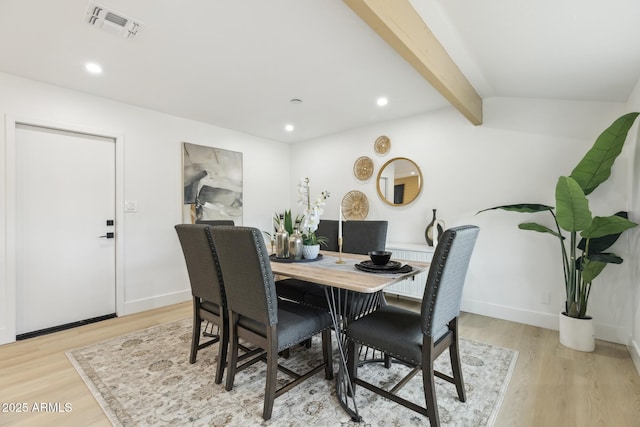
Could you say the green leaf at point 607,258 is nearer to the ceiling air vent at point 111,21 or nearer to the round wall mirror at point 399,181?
the round wall mirror at point 399,181

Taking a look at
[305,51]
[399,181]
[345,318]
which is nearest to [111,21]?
[305,51]

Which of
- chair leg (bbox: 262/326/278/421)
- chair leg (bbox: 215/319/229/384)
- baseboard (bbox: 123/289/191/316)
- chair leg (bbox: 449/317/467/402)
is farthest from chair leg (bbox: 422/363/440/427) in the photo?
baseboard (bbox: 123/289/191/316)

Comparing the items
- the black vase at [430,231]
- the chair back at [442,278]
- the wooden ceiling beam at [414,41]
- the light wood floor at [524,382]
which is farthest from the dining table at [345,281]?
the black vase at [430,231]

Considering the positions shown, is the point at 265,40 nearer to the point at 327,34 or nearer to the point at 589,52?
the point at 327,34

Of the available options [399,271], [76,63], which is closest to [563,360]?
[399,271]

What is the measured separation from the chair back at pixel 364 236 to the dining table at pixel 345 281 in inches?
14.4

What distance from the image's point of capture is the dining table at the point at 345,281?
164 cm

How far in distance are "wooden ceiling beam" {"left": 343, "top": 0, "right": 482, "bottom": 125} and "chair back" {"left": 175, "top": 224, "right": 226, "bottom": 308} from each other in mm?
1506

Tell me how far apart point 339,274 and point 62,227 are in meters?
2.95

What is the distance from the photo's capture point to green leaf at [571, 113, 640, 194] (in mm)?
2160

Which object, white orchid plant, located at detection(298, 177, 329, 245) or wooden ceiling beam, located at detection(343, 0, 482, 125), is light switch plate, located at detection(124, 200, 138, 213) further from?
wooden ceiling beam, located at detection(343, 0, 482, 125)

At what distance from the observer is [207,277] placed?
2.05 meters

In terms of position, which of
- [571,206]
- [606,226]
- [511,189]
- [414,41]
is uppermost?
[414,41]

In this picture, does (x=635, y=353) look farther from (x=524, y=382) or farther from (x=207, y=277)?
(x=207, y=277)
